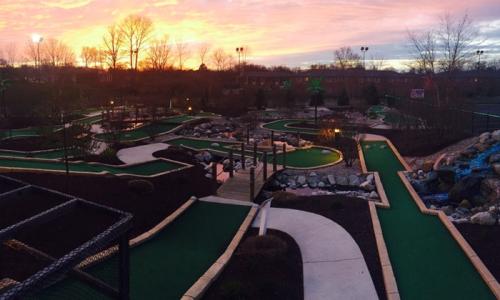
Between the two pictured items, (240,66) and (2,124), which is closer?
(2,124)

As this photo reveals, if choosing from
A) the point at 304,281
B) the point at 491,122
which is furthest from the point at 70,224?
the point at 491,122

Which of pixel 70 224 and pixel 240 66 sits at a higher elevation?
pixel 240 66

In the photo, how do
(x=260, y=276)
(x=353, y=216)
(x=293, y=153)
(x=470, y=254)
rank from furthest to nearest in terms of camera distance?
(x=293, y=153) < (x=353, y=216) < (x=470, y=254) < (x=260, y=276)

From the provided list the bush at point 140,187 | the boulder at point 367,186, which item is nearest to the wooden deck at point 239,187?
the bush at point 140,187

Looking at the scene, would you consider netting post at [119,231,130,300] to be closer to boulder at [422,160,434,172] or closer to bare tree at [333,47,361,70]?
boulder at [422,160,434,172]

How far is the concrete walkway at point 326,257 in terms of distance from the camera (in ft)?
20.0

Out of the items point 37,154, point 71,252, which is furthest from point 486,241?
point 37,154

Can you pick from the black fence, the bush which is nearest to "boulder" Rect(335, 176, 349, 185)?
the bush

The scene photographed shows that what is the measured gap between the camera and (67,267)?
8.05 ft

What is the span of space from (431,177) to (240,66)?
54004 millimetres

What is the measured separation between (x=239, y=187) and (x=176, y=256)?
16.7ft

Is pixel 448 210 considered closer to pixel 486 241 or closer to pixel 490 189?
pixel 490 189

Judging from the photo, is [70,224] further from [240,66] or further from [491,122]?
[240,66]

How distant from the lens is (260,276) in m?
6.43
